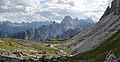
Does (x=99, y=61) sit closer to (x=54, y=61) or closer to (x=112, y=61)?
(x=112, y=61)

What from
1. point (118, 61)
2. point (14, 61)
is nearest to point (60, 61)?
point (14, 61)

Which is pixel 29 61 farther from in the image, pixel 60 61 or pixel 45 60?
pixel 60 61

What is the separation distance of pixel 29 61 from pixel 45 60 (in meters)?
12.1

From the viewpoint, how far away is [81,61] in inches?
5655

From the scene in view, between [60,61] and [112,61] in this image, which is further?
[60,61]

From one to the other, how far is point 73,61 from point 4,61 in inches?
2535

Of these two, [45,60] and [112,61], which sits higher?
[112,61]

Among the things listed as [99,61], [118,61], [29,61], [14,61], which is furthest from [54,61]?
[118,61]

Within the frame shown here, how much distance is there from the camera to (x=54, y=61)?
176000mm

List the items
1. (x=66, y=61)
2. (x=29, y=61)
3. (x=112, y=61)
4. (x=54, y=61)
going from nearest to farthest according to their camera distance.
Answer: (x=112, y=61) → (x=66, y=61) → (x=54, y=61) → (x=29, y=61)

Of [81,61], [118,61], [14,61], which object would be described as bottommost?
[14,61]

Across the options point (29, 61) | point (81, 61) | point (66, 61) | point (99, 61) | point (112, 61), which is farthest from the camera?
point (29, 61)

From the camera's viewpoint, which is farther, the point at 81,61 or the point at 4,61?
the point at 4,61

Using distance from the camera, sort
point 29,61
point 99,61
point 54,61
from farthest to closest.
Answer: point 29,61
point 54,61
point 99,61
